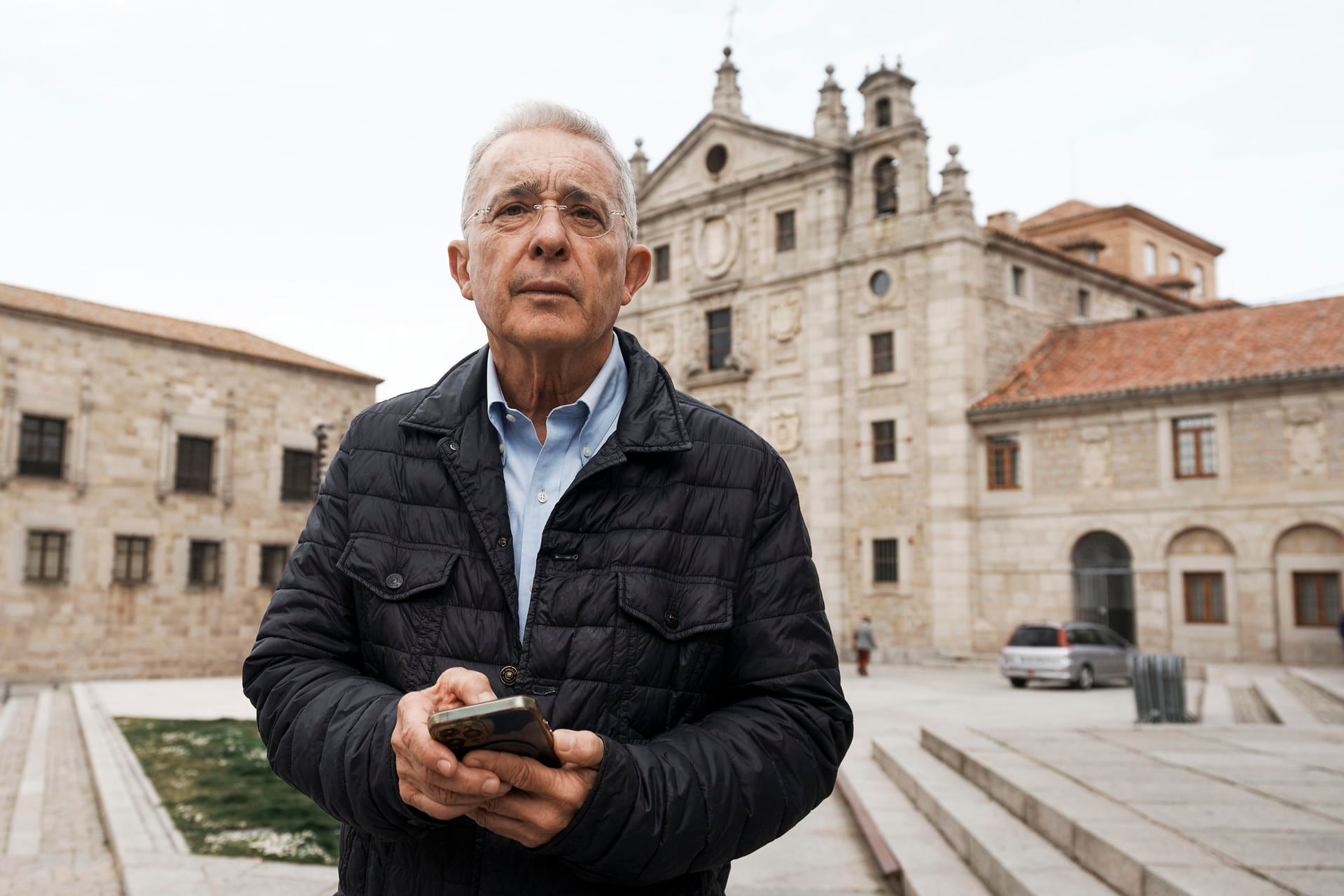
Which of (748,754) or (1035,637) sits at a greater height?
(748,754)

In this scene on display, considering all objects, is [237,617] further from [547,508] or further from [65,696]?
[547,508]

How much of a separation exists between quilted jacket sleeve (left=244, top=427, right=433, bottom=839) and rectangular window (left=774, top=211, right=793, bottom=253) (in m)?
33.3

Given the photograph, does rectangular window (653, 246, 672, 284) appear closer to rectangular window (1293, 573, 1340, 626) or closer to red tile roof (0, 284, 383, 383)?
red tile roof (0, 284, 383, 383)

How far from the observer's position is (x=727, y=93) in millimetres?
36938

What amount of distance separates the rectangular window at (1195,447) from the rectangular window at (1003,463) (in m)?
4.00

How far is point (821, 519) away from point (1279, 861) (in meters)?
27.3

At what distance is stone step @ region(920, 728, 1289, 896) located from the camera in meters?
4.82

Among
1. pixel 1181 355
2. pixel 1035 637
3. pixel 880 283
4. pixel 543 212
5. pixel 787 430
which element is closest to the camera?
pixel 543 212

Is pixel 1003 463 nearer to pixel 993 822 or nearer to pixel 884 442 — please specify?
pixel 884 442

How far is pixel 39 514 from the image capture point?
26781mm

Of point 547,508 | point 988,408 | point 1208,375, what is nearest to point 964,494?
point 988,408

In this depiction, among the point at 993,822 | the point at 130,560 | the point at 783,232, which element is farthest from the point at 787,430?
the point at 993,822

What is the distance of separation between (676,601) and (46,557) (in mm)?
29359

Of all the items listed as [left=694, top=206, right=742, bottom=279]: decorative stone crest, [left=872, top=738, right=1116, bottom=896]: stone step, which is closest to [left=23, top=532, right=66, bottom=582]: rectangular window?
[left=694, top=206, right=742, bottom=279]: decorative stone crest
